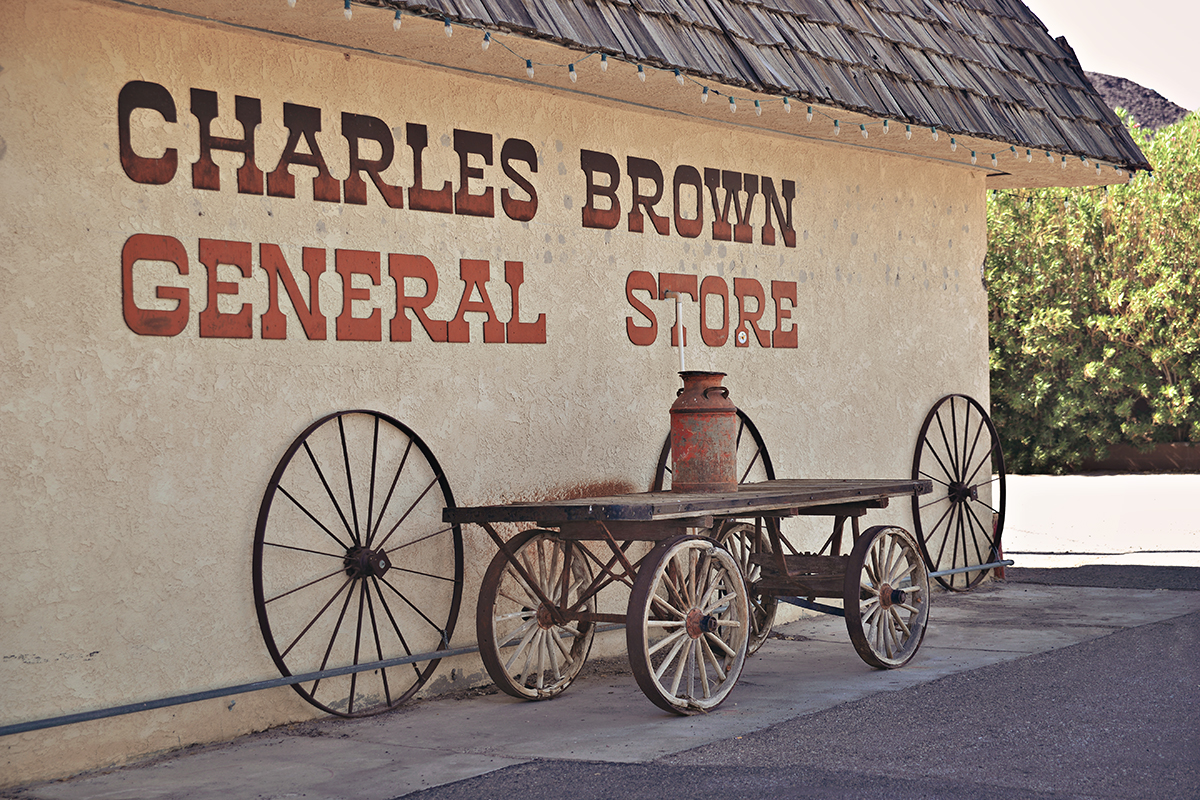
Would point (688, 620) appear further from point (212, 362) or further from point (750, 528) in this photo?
point (212, 362)

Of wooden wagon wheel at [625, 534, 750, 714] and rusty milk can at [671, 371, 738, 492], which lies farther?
rusty milk can at [671, 371, 738, 492]

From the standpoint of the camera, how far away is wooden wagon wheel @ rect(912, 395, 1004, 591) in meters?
10.0

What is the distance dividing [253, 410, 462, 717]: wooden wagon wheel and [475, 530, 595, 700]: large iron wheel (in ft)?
1.23

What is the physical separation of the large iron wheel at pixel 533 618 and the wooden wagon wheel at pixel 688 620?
0.51 meters

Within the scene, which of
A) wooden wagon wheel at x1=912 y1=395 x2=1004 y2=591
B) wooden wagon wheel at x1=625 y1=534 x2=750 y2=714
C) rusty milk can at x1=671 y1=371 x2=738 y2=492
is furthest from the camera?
wooden wagon wheel at x1=912 y1=395 x2=1004 y2=591

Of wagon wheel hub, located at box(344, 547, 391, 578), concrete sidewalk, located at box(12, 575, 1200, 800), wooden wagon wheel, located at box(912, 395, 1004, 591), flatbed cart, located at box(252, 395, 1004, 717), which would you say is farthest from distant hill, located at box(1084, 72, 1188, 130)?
wagon wheel hub, located at box(344, 547, 391, 578)

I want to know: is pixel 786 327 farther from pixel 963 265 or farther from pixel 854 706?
pixel 854 706

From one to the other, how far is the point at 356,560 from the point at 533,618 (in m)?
0.91

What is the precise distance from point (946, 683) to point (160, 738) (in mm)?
3766

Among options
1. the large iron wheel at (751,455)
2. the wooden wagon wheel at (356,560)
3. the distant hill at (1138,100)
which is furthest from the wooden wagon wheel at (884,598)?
the distant hill at (1138,100)

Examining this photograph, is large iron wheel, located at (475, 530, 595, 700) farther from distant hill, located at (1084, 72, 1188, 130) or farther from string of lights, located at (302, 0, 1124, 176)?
distant hill, located at (1084, 72, 1188, 130)

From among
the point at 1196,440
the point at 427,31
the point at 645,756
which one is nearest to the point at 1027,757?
the point at 645,756

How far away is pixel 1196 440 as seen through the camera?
21.6 m

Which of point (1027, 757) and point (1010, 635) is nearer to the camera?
point (1027, 757)
